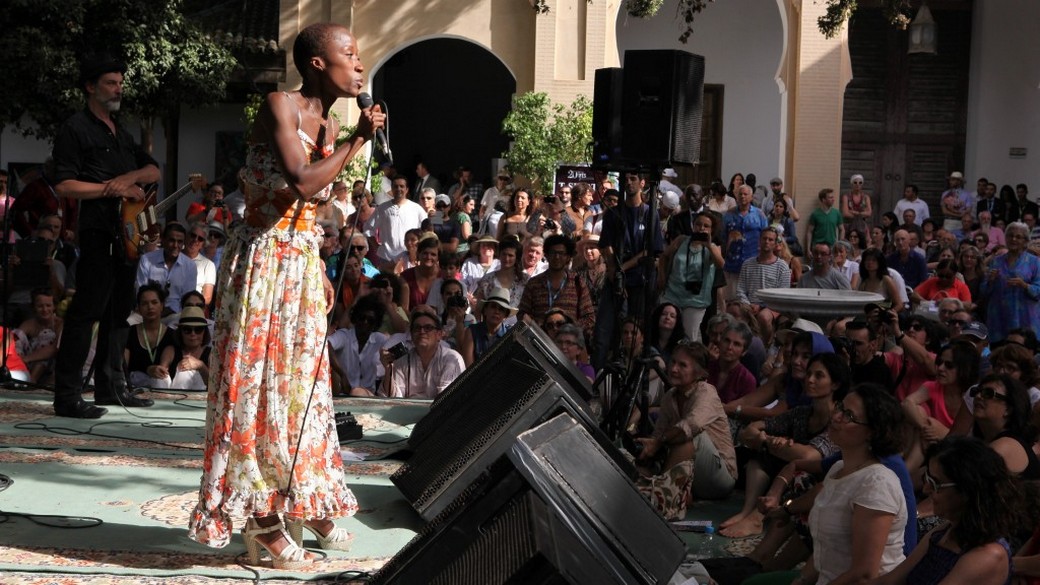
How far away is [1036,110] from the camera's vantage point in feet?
74.1

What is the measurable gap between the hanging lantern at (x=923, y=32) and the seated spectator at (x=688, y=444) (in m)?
14.1

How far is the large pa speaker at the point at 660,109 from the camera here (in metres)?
9.54

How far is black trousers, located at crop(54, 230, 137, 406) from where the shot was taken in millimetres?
6934

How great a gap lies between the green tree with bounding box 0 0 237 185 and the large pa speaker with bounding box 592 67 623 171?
26.5ft

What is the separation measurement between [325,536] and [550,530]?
222 cm

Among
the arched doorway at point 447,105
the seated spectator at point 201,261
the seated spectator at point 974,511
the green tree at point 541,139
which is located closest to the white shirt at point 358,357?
the seated spectator at point 201,261

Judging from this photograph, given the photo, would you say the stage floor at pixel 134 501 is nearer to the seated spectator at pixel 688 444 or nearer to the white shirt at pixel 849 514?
the seated spectator at pixel 688 444

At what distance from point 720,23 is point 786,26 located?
93.8 inches

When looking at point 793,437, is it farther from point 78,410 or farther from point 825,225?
point 825,225

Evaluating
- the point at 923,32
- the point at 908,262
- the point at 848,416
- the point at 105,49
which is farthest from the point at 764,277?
the point at 923,32

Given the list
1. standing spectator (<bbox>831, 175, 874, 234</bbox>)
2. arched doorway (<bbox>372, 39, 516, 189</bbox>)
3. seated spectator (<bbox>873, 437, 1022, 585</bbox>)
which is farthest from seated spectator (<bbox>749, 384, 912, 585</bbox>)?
arched doorway (<bbox>372, 39, 516, 189</bbox>)

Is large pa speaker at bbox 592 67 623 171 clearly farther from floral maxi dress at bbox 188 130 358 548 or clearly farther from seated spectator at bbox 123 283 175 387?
floral maxi dress at bbox 188 130 358 548

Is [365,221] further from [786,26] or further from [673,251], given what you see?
[786,26]

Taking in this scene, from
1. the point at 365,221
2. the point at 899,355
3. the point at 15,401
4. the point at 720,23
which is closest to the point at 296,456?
the point at 15,401
